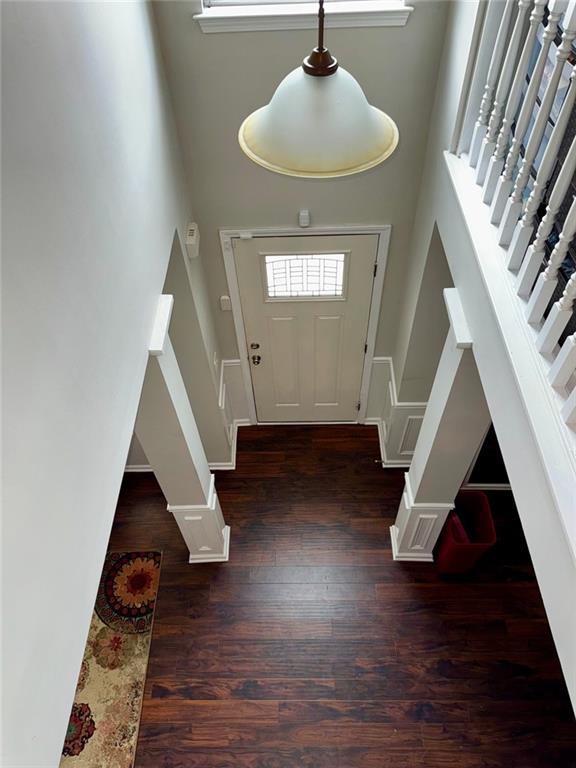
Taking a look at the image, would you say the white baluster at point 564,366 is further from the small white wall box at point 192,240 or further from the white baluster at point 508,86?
the small white wall box at point 192,240

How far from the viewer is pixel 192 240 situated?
3.44 meters

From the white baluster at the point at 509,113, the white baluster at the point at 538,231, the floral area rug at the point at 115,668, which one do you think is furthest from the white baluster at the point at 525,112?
the floral area rug at the point at 115,668

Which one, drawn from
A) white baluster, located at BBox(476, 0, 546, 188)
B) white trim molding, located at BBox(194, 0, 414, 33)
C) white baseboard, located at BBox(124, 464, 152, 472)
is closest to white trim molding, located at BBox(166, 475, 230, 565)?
white baseboard, located at BBox(124, 464, 152, 472)

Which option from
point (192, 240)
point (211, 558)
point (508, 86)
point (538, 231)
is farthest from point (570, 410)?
point (211, 558)

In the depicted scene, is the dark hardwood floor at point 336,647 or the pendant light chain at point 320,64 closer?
the pendant light chain at point 320,64

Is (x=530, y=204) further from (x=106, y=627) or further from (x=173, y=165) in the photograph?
(x=106, y=627)

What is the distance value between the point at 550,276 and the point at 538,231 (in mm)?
179

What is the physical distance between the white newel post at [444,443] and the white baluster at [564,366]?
2.40ft

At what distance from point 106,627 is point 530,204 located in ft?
12.9

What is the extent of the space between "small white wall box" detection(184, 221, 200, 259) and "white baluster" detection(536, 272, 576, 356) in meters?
2.29

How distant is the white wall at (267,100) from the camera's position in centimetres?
284

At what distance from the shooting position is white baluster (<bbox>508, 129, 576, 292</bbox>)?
1.66 metres

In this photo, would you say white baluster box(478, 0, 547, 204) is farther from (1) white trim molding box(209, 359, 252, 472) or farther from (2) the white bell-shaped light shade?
(1) white trim molding box(209, 359, 252, 472)

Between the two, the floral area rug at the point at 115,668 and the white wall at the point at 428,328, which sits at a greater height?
the white wall at the point at 428,328
